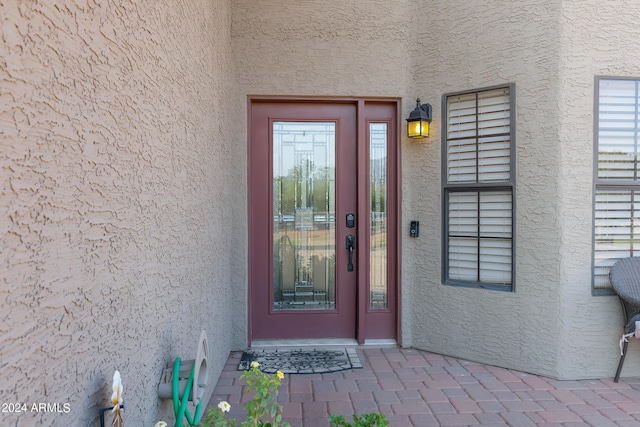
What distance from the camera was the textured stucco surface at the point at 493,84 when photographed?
3529 millimetres

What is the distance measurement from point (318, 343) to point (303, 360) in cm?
43

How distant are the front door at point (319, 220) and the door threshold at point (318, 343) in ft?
0.20

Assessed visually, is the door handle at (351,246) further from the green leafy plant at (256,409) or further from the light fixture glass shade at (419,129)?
the green leafy plant at (256,409)

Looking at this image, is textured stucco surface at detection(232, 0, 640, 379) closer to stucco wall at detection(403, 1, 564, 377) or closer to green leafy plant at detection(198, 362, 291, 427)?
stucco wall at detection(403, 1, 564, 377)

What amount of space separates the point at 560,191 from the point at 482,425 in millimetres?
2081

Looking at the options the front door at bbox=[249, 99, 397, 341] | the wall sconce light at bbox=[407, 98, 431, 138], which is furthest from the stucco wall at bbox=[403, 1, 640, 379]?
the front door at bbox=[249, 99, 397, 341]

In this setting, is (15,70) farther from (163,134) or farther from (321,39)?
(321,39)

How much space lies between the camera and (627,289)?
335 cm

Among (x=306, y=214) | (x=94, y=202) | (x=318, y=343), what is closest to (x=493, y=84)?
(x=306, y=214)

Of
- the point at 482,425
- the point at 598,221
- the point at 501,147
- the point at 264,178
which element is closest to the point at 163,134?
the point at 264,178

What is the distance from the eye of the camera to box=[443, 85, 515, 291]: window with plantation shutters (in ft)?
12.6

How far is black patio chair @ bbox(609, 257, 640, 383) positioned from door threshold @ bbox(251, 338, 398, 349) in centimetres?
207

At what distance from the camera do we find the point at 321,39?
4.28 m

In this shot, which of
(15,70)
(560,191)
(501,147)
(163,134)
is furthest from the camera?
(501,147)
